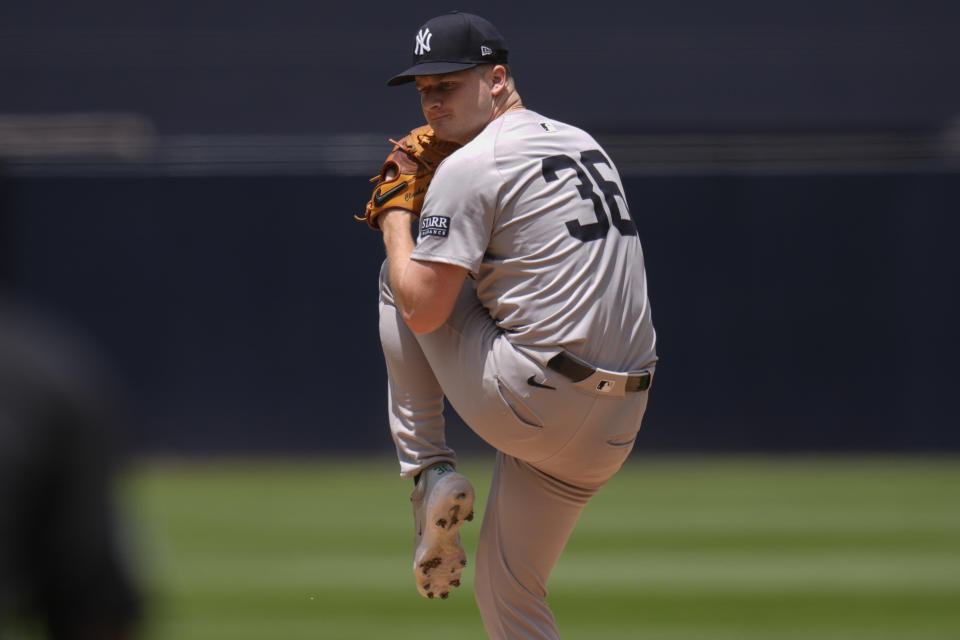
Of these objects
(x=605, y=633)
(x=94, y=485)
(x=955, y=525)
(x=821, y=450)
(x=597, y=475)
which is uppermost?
(x=94, y=485)

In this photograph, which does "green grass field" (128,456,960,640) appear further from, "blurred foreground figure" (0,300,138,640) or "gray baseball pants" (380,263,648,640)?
"blurred foreground figure" (0,300,138,640)

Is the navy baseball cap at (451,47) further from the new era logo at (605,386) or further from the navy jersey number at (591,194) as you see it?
the new era logo at (605,386)

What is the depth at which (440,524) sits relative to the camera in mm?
4035

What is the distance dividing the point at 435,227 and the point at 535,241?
0.30 m

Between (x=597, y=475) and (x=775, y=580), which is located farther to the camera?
(x=775, y=580)

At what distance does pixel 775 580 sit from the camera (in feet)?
25.8

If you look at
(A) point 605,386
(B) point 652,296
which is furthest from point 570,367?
(B) point 652,296

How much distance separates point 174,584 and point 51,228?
22.0 ft

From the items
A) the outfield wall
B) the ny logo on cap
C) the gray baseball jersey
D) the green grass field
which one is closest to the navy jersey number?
the gray baseball jersey

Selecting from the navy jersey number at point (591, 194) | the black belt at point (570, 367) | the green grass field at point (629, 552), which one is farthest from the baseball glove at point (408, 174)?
the green grass field at point (629, 552)

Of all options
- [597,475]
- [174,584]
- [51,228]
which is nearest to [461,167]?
[597,475]

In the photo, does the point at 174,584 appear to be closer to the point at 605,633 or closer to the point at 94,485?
the point at 605,633

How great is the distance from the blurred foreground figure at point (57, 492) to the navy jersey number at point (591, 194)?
2349 millimetres

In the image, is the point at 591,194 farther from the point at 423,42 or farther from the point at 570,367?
the point at 423,42
